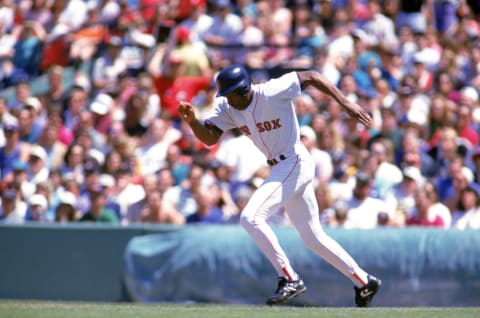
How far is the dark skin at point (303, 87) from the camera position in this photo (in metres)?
8.69

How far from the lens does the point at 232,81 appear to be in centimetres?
873

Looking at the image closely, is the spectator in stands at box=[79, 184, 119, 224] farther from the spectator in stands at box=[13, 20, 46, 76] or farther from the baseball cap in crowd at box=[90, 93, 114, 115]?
the spectator in stands at box=[13, 20, 46, 76]

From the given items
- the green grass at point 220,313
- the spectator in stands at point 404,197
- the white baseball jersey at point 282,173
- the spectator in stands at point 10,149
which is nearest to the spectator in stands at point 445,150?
the spectator in stands at point 404,197

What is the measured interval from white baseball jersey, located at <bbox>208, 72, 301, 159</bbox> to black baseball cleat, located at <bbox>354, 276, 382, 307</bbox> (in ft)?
4.17

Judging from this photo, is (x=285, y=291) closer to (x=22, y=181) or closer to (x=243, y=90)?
(x=243, y=90)

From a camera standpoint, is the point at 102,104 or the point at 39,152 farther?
the point at 102,104

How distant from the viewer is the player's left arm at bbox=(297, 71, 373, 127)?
8.67m

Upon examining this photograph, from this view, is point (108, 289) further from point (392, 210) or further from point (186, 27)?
point (186, 27)

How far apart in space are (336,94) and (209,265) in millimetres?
3949

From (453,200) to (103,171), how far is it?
4.17 m

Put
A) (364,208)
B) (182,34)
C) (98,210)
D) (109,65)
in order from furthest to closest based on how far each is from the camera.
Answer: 1. (109,65)
2. (182,34)
3. (98,210)
4. (364,208)

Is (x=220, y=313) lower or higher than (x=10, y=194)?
higher

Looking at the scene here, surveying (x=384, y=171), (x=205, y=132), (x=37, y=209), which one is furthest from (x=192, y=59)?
(x=205, y=132)

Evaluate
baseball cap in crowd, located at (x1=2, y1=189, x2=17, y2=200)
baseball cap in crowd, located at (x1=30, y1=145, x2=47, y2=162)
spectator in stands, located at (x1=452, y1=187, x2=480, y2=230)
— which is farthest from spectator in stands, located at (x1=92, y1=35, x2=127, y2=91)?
spectator in stands, located at (x1=452, y1=187, x2=480, y2=230)
